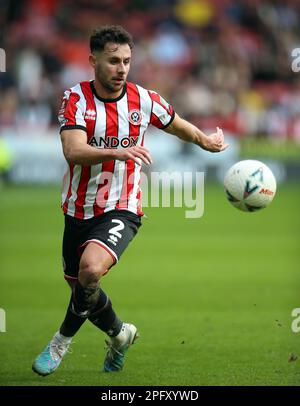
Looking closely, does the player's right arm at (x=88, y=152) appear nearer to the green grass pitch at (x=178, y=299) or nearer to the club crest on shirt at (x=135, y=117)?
the club crest on shirt at (x=135, y=117)

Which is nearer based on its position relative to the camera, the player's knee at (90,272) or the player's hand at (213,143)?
the player's knee at (90,272)

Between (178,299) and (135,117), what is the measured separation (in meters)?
3.59

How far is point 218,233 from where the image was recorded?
15445mm

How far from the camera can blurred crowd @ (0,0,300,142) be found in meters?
22.8

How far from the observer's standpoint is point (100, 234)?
20.6 feet

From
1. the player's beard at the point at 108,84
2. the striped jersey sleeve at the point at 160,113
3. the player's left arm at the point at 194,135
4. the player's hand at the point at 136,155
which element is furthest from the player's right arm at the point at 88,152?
the player's left arm at the point at 194,135

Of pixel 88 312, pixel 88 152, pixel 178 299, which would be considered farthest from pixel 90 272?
pixel 178 299

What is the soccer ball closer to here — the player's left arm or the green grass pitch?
the player's left arm

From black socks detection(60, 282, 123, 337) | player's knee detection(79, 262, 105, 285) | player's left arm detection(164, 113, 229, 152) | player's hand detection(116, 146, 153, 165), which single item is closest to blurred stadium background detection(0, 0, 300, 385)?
black socks detection(60, 282, 123, 337)

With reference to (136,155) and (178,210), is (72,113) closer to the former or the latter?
(136,155)

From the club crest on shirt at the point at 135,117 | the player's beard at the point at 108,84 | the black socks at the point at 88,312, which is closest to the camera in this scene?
the black socks at the point at 88,312

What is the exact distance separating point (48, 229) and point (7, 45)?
10.3 m

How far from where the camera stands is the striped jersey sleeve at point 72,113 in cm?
623

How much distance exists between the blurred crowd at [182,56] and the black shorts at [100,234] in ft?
51.3
